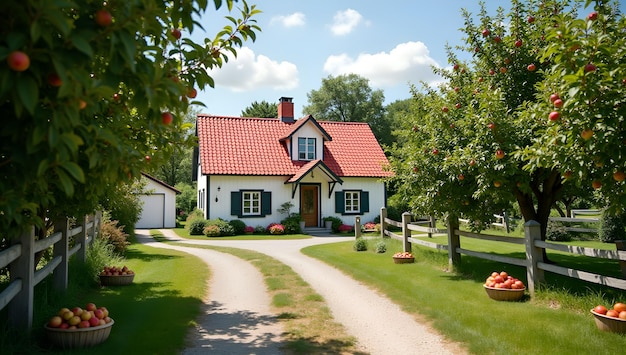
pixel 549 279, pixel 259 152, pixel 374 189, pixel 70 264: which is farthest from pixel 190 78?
pixel 374 189

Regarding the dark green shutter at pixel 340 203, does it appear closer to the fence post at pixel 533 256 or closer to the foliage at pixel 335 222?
the foliage at pixel 335 222

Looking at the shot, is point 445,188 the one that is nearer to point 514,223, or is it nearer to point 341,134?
point 514,223

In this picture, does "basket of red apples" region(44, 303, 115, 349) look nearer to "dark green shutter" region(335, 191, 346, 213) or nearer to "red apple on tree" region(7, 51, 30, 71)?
"red apple on tree" region(7, 51, 30, 71)

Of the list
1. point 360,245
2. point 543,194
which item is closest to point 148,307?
point 543,194

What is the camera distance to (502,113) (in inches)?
335

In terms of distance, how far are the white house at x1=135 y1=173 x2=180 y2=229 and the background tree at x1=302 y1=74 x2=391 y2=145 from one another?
2960cm

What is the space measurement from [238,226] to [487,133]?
58.0 ft

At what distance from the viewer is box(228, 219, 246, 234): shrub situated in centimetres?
2397

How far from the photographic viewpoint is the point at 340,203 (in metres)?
26.9

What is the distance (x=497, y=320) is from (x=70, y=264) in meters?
8.31

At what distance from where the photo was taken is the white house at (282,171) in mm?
24766

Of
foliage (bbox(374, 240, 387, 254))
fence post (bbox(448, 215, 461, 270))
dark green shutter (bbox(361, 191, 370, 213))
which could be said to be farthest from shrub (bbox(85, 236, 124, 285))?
dark green shutter (bbox(361, 191, 370, 213))

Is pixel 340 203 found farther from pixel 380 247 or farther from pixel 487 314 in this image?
pixel 487 314

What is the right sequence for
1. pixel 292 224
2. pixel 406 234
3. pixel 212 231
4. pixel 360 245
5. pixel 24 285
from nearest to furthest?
1. pixel 24 285
2. pixel 406 234
3. pixel 360 245
4. pixel 212 231
5. pixel 292 224
